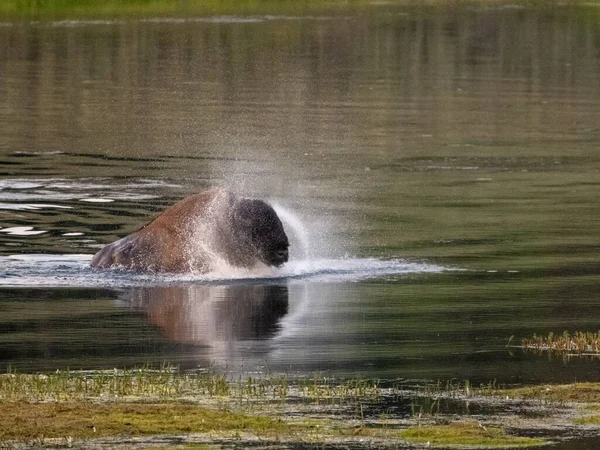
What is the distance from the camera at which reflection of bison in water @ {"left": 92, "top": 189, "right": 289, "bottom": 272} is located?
2089cm

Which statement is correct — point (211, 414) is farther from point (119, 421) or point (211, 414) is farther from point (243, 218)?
point (243, 218)

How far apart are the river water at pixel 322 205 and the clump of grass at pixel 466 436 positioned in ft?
6.59

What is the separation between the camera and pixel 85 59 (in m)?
67.1

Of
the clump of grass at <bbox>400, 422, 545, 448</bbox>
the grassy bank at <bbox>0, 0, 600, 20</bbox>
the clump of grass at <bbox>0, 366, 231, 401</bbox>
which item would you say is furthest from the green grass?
the clump of grass at <bbox>400, 422, 545, 448</bbox>

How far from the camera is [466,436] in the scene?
486 inches

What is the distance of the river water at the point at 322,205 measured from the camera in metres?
16.5

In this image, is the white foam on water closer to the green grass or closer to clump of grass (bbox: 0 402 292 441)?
clump of grass (bbox: 0 402 292 441)

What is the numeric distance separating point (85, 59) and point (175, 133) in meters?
27.4

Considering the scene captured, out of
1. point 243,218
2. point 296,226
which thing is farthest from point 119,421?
point 296,226

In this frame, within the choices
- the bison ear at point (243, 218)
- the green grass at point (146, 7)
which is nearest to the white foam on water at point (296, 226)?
the bison ear at point (243, 218)

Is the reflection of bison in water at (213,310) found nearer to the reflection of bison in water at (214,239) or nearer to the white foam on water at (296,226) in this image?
the reflection of bison in water at (214,239)

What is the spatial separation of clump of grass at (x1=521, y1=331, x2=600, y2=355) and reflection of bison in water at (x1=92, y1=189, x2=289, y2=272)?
202 inches

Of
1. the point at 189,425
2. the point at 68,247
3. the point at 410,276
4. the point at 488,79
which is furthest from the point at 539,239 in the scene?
the point at 488,79

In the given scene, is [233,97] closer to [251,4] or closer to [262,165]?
[262,165]
